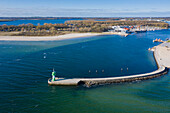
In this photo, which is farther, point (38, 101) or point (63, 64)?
point (63, 64)

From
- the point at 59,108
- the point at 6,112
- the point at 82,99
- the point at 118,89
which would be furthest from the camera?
the point at 118,89

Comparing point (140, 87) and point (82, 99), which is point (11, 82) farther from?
point (140, 87)

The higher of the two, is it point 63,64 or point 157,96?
point 63,64

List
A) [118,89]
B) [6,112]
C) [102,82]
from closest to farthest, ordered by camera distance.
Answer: [6,112] → [118,89] → [102,82]

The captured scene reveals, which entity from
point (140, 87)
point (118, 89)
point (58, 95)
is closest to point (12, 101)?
point (58, 95)

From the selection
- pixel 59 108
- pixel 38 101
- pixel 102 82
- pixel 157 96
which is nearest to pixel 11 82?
pixel 38 101

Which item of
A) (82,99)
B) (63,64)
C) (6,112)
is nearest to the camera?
(6,112)

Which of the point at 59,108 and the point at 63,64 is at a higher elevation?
the point at 63,64

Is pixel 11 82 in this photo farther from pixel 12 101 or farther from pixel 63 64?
pixel 63 64

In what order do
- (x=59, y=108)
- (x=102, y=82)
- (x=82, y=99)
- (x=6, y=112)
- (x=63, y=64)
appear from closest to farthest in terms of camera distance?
(x=6, y=112) → (x=59, y=108) → (x=82, y=99) → (x=102, y=82) → (x=63, y=64)
